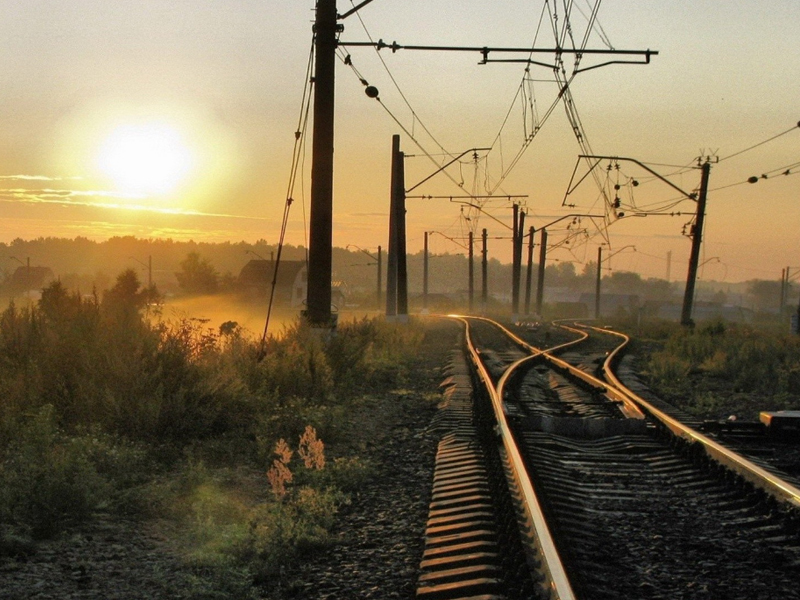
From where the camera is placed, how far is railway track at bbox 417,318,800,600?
5711mm

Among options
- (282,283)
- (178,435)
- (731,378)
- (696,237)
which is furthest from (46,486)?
(282,283)

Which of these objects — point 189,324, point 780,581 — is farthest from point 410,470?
point 189,324

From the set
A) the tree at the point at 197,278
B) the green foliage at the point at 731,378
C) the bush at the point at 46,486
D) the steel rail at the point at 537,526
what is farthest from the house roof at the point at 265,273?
the bush at the point at 46,486

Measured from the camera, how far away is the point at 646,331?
47781 mm

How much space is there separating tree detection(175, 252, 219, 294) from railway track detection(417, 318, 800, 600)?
381 ft

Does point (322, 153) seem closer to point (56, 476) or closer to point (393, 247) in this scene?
point (56, 476)

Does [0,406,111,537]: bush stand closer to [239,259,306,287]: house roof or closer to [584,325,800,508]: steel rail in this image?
[584,325,800,508]: steel rail

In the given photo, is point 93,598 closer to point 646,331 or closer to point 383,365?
point 383,365

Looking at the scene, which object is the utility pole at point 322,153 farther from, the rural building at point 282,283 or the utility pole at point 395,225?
the rural building at point 282,283

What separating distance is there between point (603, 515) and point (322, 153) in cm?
1117

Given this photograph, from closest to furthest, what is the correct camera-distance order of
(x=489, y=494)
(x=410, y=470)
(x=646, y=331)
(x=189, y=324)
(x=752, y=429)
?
(x=489, y=494) → (x=410, y=470) → (x=752, y=429) → (x=189, y=324) → (x=646, y=331)

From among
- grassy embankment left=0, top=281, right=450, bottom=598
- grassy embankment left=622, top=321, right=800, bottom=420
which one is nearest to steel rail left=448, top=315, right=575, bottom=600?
grassy embankment left=0, top=281, right=450, bottom=598

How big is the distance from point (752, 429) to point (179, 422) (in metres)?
6.82

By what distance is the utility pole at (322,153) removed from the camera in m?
17.1
